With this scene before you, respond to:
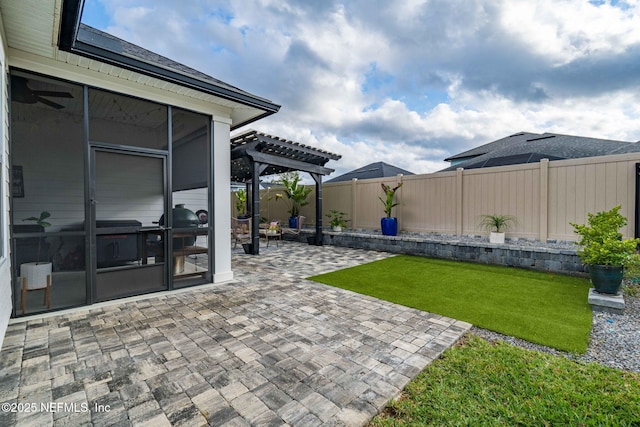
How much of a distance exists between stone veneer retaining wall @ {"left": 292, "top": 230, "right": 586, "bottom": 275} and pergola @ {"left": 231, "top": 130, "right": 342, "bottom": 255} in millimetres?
1878

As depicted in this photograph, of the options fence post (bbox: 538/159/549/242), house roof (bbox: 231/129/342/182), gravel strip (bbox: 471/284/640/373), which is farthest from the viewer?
house roof (bbox: 231/129/342/182)

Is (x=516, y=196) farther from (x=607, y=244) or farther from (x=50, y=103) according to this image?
(x=50, y=103)

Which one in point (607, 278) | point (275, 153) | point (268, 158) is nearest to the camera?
point (607, 278)

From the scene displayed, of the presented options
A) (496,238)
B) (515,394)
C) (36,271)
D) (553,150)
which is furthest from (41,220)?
(553,150)

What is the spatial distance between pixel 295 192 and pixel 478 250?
6.30 m

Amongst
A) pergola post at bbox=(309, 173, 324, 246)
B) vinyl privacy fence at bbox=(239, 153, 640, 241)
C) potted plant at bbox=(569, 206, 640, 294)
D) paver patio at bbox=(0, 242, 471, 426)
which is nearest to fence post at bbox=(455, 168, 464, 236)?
vinyl privacy fence at bbox=(239, 153, 640, 241)

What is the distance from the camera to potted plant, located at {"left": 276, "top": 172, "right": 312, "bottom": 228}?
1041 cm

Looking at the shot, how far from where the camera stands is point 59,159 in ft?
13.9

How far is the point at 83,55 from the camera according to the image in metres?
3.14

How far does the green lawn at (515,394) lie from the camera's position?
5.52ft

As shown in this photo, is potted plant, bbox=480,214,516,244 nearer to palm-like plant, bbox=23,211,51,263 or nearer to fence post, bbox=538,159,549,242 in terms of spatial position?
fence post, bbox=538,159,549,242

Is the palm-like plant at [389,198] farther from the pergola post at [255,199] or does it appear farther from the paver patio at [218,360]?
the paver patio at [218,360]

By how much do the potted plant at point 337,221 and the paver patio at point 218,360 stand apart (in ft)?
19.2

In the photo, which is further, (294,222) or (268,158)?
(294,222)
